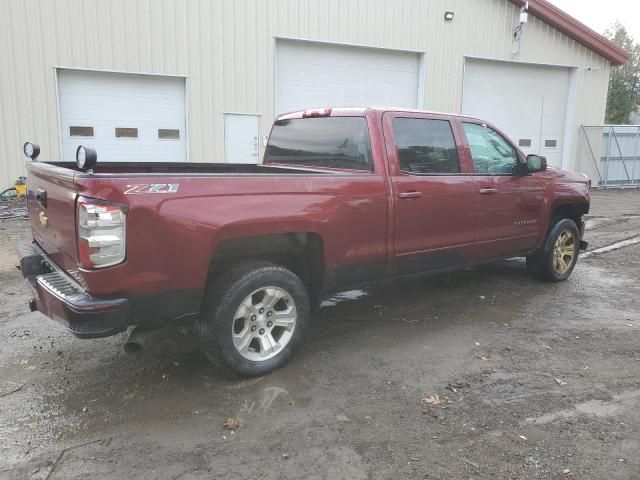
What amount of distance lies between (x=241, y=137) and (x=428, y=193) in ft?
29.3

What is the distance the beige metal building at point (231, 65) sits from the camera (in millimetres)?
11219

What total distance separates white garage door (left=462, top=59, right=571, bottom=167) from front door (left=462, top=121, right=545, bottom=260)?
10.3m

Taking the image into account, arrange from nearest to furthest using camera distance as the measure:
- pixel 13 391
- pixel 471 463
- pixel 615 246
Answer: pixel 471 463 < pixel 13 391 < pixel 615 246

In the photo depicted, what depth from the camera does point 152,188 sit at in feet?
10.1

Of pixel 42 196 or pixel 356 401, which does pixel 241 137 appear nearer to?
pixel 42 196

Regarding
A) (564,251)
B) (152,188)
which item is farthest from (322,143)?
(564,251)

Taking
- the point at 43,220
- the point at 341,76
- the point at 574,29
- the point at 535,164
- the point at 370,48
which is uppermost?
the point at 574,29

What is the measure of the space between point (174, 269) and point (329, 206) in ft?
4.00

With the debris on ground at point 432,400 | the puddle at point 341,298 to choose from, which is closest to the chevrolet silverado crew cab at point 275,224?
the debris on ground at point 432,400

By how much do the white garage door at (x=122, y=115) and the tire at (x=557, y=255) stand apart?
8713 mm

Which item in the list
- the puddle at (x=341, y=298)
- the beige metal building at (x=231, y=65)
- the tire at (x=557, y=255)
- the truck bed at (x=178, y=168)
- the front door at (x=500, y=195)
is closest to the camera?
the truck bed at (x=178, y=168)

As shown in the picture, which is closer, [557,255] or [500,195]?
[500,195]

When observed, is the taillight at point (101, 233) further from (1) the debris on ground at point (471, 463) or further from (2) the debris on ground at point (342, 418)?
(1) the debris on ground at point (471, 463)

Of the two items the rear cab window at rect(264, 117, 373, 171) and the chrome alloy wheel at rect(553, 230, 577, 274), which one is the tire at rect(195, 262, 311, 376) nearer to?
the rear cab window at rect(264, 117, 373, 171)
